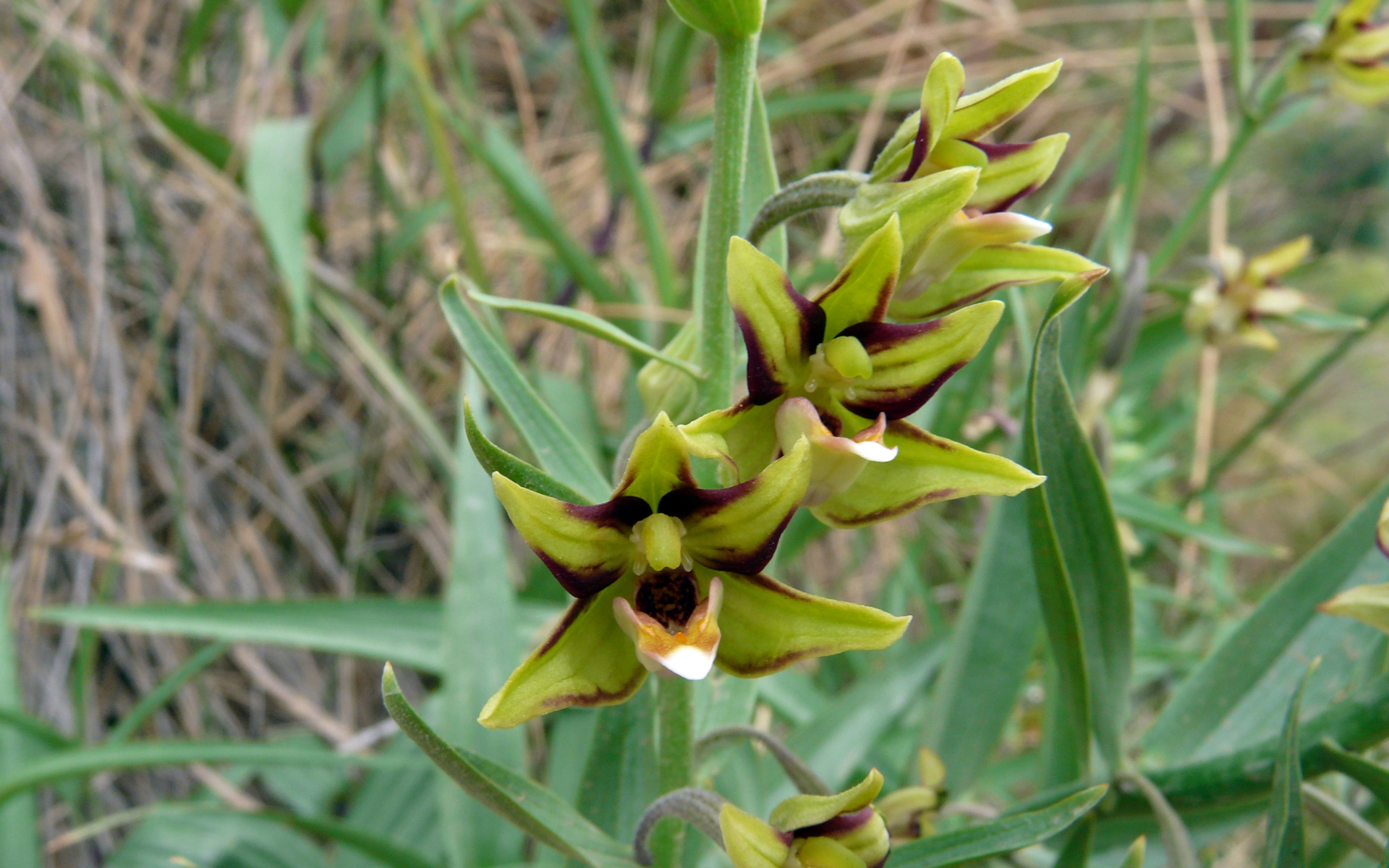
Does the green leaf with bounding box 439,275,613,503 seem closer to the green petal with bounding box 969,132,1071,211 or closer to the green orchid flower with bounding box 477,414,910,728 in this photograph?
the green orchid flower with bounding box 477,414,910,728

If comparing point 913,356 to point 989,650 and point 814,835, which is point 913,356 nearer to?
point 814,835

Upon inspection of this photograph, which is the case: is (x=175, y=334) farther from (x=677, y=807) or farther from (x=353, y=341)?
(x=677, y=807)

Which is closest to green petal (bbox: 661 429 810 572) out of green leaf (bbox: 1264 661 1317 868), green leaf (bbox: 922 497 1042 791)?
green leaf (bbox: 1264 661 1317 868)

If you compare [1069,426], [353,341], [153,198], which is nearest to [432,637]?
[353,341]

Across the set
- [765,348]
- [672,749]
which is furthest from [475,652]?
[765,348]

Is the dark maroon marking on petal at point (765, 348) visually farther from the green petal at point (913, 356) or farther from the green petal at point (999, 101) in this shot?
the green petal at point (999, 101)
